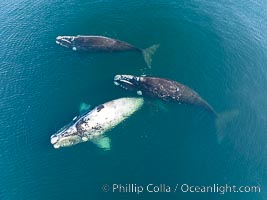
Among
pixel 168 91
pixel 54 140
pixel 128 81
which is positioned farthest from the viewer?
pixel 128 81

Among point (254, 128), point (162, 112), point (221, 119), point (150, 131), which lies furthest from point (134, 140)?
point (254, 128)

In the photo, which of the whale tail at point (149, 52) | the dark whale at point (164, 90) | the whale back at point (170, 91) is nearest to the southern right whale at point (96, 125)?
the dark whale at point (164, 90)

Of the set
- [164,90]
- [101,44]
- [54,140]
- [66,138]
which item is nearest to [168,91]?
[164,90]

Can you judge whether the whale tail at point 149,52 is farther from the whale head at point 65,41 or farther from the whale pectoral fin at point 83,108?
the whale head at point 65,41

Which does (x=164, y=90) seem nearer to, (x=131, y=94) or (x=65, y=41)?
(x=131, y=94)

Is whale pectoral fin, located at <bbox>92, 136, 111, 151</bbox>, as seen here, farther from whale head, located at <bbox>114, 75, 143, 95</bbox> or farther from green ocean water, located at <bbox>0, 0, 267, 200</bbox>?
whale head, located at <bbox>114, 75, 143, 95</bbox>

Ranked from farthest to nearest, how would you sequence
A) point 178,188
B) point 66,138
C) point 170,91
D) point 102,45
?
1. point 102,45
2. point 170,91
3. point 66,138
4. point 178,188
